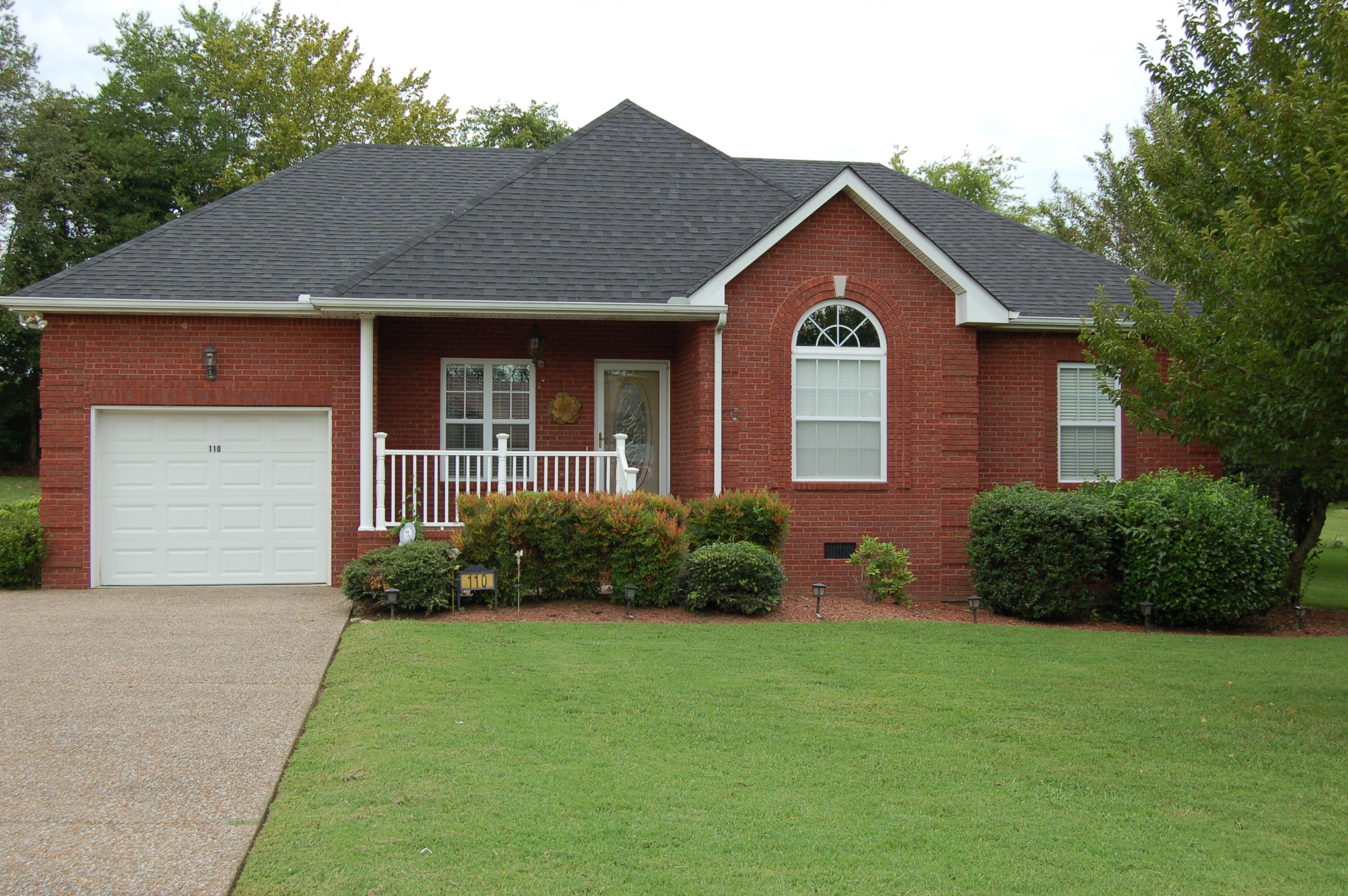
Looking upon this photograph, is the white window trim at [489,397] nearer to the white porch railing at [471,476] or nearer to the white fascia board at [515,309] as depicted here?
the white porch railing at [471,476]

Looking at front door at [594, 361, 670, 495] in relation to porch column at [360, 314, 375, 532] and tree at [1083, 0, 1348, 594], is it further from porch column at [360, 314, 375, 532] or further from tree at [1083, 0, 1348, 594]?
tree at [1083, 0, 1348, 594]

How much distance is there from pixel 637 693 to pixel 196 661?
3.62 m

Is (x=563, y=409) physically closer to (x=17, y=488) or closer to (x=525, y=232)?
(x=525, y=232)

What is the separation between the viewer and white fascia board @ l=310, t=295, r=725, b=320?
12555mm

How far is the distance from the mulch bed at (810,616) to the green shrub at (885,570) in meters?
0.14

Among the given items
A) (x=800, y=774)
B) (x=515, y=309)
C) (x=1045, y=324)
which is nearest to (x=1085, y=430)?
(x=1045, y=324)

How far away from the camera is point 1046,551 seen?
40.3 ft

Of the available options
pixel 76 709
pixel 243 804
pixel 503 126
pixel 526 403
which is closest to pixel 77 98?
pixel 503 126

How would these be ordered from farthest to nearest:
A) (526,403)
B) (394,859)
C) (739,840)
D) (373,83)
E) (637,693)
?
(373,83) < (526,403) < (637,693) < (739,840) < (394,859)

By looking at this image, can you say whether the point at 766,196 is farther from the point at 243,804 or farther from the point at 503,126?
the point at 503,126

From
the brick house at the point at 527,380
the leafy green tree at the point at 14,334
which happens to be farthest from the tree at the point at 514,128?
the brick house at the point at 527,380

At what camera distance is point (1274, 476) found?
15.0 m

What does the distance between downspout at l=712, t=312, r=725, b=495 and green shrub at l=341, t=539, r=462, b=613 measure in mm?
3268

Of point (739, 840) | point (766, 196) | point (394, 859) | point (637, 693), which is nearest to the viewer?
point (394, 859)
